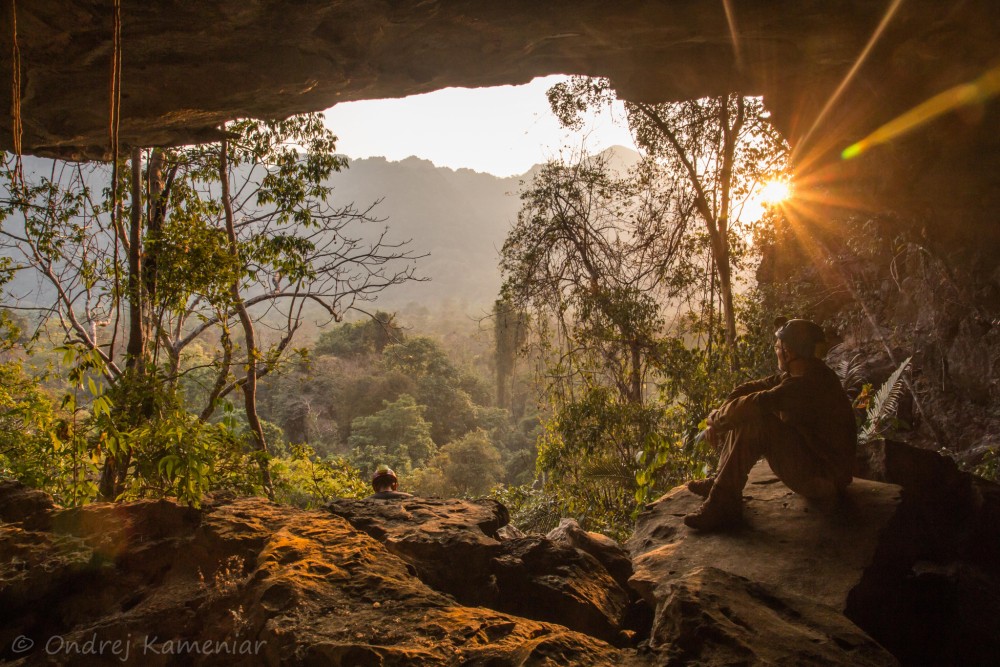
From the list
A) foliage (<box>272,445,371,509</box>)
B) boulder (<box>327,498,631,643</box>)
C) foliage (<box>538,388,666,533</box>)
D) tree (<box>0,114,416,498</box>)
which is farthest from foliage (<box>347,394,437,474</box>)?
boulder (<box>327,498,631,643</box>)

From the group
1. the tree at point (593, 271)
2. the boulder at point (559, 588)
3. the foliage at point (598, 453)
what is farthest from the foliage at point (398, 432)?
the boulder at point (559, 588)

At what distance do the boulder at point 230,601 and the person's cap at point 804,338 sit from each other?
2.13 m

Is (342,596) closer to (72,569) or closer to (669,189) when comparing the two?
(72,569)

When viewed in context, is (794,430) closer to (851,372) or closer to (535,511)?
(535,511)

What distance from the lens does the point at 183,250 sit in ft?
13.9

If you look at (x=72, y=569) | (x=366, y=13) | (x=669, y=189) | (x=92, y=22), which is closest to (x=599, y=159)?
(x=669, y=189)

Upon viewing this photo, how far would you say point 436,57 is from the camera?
646cm

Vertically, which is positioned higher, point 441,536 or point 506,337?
point 506,337

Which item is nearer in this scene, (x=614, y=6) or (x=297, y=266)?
(x=297, y=266)

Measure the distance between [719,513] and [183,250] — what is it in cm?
441

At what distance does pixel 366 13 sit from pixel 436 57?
1.33 m

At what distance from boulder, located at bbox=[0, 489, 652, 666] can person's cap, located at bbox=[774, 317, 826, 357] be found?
6.97 feet

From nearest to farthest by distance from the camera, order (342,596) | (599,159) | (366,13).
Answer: (342,596)
(366,13)
(599,159)

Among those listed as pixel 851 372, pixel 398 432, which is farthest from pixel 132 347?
pixel 398 432
